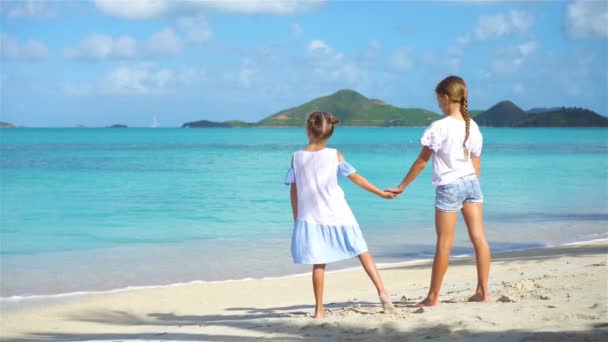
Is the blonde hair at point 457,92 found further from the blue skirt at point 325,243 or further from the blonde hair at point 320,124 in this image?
the blue skirt at point 325,243

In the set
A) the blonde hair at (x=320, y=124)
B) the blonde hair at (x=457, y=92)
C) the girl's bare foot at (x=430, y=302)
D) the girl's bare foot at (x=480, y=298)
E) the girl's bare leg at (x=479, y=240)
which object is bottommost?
the girl's bare foot at (x=430, y=302)

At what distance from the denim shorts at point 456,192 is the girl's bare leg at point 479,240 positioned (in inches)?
4.5

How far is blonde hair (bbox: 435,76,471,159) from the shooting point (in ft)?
17.7

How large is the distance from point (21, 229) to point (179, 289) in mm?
8360

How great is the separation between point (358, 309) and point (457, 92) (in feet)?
6.55

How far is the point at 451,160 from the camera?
5.38 metres

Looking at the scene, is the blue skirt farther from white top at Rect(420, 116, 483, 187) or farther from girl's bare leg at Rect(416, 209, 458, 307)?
white top at Rect(420, 116, 483, 187)

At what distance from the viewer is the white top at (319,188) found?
545cm

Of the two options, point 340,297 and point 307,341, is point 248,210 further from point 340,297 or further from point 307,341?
point 307,341

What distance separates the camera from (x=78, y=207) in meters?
19.8

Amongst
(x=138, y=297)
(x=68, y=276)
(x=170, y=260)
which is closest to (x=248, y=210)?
(x=170, y=260)

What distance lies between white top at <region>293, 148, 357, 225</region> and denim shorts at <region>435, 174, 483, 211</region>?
713 mm

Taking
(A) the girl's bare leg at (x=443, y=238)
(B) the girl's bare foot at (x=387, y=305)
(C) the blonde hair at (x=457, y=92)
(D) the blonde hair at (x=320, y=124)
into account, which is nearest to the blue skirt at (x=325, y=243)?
(B) the girl's bare foot at (x=387, y=305)

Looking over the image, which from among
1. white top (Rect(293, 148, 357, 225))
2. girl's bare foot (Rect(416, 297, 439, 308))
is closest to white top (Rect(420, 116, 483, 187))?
white top (Rect(293, 148, 357, 225))
